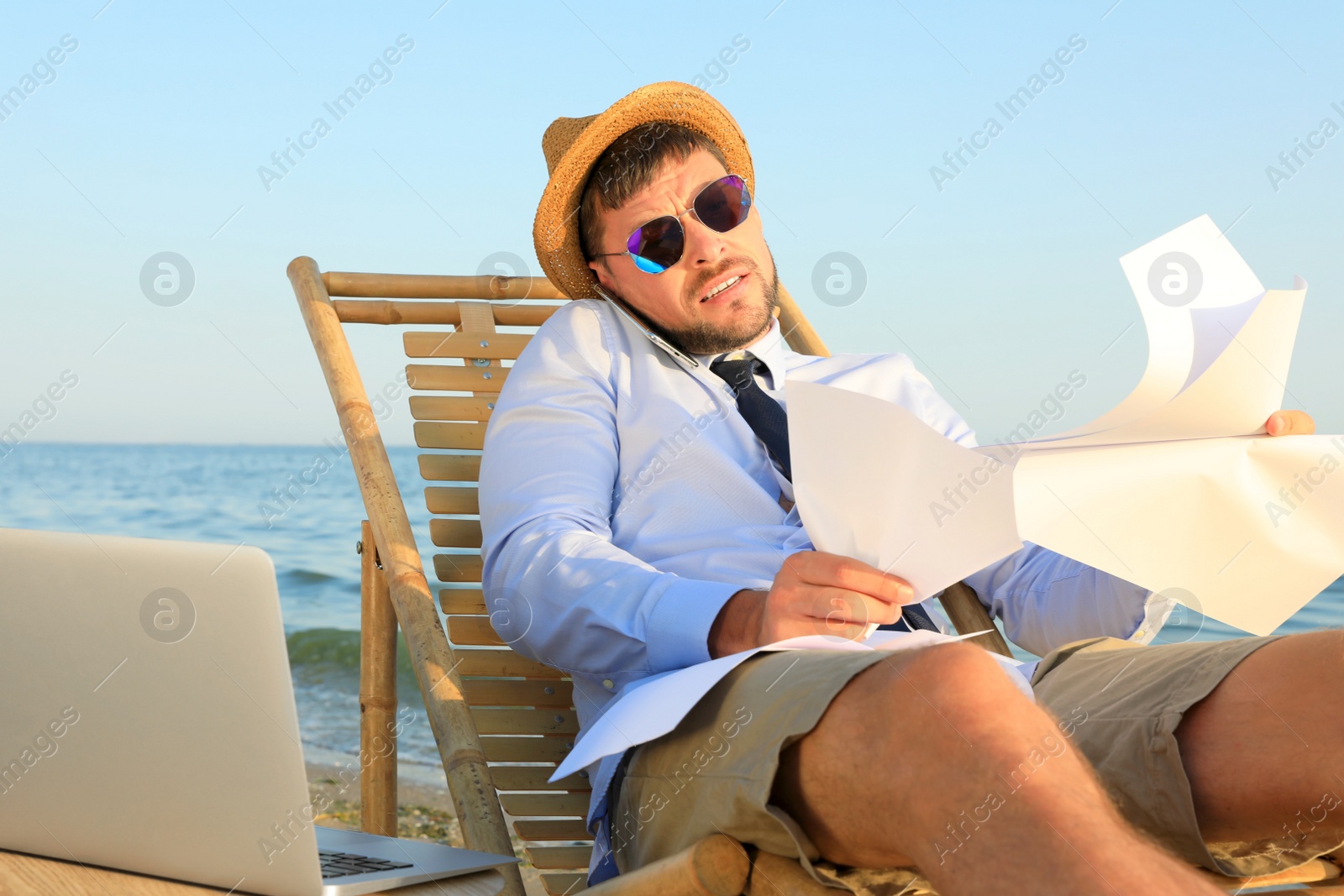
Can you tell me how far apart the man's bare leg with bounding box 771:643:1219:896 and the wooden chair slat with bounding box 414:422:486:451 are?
169 centimetres

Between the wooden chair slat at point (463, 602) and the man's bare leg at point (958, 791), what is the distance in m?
1.42

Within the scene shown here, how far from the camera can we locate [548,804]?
220 centimetres

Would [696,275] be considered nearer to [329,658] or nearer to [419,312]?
[419,312]

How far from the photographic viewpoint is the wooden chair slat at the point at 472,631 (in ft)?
8.02

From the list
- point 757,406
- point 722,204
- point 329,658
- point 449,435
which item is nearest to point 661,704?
point 757,406

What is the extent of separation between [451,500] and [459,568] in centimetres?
17

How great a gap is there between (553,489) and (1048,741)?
1.04 m

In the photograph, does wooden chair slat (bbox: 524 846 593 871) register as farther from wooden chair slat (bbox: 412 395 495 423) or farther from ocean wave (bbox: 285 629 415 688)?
ocean wave (bbox: 285 629 415 688)

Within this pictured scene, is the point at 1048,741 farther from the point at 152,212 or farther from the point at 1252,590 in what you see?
the point at 152,212

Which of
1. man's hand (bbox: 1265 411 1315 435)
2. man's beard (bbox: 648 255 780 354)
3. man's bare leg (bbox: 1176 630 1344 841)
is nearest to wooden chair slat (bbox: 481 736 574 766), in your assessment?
man's beard (bbox: 648 255 780 354)

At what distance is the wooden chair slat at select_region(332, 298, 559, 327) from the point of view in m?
2.81

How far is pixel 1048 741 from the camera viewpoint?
39.0 inches

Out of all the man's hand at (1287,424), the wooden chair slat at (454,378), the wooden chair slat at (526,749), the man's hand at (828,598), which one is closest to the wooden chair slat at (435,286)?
the wooden chair slat at (454,378)

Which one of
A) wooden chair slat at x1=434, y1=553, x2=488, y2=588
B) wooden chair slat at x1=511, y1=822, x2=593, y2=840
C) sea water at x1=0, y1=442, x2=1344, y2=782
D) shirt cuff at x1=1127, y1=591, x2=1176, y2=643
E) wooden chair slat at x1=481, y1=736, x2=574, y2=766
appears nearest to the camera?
shirt cuff at x1=1127, y1=591, x2=1176, y2=643
